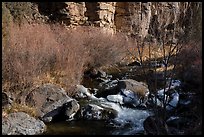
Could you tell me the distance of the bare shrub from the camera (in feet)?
31.0

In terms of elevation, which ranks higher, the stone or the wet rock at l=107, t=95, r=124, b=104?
the stone

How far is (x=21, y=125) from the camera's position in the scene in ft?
25.9

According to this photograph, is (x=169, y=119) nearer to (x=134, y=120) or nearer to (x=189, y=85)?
(x=134, y=120)

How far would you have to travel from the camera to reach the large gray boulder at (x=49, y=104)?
8.95 meters

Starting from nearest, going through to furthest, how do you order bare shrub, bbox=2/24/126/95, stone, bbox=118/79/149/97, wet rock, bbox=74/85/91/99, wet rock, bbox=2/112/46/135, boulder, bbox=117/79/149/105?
wet rock, bbox=2/112/46/135 < bare shrub, bbox=2/24/126/95 < boulder, bbox=117/79/149/105 < stone, bbox=118/79/149/97 < wet rock, bbox=74/85/91/99

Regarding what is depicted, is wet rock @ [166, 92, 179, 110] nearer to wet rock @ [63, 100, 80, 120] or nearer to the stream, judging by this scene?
the stream

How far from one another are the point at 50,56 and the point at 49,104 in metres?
2.54

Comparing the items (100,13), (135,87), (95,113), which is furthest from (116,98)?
(100,13)

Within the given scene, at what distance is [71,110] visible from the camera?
9.04 metres

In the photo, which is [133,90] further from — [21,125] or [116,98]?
[21,125]

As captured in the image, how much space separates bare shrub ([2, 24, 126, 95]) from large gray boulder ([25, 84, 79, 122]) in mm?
460

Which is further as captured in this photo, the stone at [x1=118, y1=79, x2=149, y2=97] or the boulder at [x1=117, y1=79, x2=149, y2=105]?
the stone at [x1=118, y1=79, x2=149, y2=97]

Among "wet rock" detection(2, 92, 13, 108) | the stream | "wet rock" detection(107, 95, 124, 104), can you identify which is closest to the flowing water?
the stream

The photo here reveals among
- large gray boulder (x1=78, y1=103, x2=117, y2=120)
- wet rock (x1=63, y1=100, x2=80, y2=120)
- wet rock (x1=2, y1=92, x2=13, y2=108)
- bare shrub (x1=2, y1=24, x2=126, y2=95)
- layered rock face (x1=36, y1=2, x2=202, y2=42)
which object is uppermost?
layered rock face (x1=36, y1=2, x2=202, y2=42)
